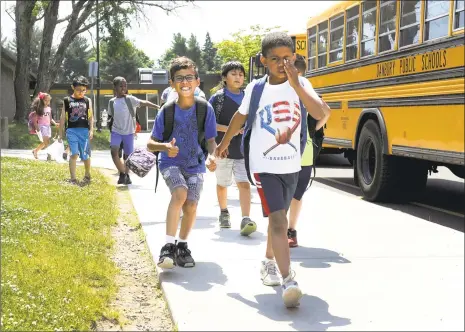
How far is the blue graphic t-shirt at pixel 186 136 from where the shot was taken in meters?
4.53

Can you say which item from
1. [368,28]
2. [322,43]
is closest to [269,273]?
[368,28]

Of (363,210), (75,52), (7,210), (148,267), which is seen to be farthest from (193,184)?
(75,52)

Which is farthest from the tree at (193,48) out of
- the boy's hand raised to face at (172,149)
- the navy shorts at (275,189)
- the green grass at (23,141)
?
the green grass at (23,141)

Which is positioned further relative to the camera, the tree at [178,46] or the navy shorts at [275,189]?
the tree at [178,46]

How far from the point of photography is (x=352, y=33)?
811 centimetres

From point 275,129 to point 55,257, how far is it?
2153 mm

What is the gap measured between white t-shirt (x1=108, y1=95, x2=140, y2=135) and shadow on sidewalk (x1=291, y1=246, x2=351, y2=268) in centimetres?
546

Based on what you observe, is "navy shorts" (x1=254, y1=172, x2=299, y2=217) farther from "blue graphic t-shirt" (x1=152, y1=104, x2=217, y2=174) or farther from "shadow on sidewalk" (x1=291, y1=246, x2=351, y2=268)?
"blue graphic t-shirt" (x1=152, y1=104, x2=217, y2=174)

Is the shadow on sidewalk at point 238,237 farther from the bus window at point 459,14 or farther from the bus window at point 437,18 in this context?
the bus window at point 459,14

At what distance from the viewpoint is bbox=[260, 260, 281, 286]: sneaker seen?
3902 mm

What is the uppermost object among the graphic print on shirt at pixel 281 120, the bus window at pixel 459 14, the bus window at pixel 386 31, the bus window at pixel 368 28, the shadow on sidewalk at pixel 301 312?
the bus window at pixel 368 28

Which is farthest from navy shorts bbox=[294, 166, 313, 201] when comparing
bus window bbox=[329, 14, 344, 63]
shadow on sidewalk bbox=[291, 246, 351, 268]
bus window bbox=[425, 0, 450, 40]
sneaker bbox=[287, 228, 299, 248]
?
bus window bbox=[329, 14, 344, 63]

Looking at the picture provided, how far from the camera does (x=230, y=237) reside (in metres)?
5.64

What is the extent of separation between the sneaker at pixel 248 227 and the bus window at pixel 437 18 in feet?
8.62
